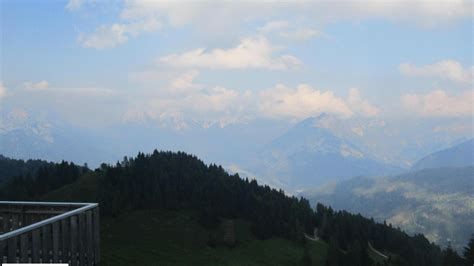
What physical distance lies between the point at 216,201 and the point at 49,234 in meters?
102

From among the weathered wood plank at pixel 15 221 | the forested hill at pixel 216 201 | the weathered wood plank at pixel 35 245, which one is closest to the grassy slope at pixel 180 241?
the forested hill at pixel 216 201

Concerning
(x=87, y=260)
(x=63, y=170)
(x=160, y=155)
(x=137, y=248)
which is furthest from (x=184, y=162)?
(x=87, y=260)

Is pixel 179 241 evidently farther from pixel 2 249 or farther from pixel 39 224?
pixel 2 249

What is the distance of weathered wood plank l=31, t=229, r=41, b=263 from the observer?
63.5ft

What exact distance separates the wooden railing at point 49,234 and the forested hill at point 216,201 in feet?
256

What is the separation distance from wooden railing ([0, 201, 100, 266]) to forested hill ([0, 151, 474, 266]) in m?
78.1

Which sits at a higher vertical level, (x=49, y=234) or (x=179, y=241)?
(x=49, y=234)

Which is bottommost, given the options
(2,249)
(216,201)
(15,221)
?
(216,201)

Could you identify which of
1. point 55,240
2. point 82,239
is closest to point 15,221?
point 82,239

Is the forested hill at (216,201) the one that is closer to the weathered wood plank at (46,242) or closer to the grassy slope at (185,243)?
the grassy slope at (185,243)

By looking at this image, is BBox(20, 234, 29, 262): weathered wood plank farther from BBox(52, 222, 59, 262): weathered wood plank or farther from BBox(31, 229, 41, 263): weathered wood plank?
BBox(52, 222, 59, 262): weathered wood plank

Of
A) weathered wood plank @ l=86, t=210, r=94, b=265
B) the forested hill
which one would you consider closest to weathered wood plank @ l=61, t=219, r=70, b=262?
weathered wood plank @ l=86, t=210, r=94, b=265

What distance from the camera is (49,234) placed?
67.1ft

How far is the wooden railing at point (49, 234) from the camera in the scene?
18625mm
